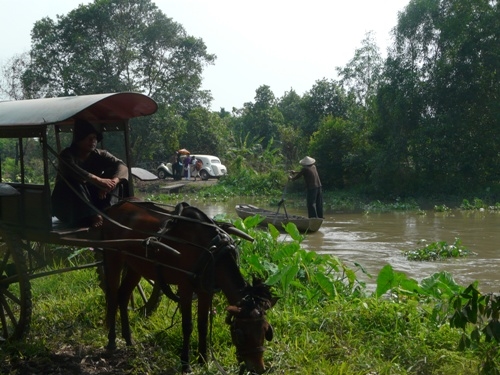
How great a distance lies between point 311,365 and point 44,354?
2690 mm

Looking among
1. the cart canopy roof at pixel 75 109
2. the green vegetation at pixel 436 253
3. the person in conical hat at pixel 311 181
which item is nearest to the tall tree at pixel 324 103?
the person in conical hat at pixel 311 181

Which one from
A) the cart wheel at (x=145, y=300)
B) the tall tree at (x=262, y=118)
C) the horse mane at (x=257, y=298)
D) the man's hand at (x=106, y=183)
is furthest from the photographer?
the tall tree at (x=262, y=118)

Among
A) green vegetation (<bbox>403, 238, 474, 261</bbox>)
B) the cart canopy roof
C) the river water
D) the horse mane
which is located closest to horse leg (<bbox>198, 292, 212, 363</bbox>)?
the horse mane

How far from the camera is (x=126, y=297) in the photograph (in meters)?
6.58

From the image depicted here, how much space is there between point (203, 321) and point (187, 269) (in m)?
0.48

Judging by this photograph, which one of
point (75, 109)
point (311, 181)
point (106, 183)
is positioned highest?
point (75, 109)

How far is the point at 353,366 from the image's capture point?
527 cm

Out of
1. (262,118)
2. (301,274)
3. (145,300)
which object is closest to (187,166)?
(262,118)

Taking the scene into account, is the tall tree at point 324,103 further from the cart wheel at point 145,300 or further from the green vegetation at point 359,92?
the cart wheel at point 145,300

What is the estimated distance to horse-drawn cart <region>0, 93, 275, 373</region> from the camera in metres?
5.26

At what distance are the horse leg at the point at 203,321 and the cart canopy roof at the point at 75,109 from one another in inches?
81.3

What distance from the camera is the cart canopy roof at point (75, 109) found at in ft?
19.8

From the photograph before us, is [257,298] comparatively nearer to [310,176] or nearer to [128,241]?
[128,241]

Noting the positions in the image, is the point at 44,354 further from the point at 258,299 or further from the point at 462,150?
the point at 462,150
